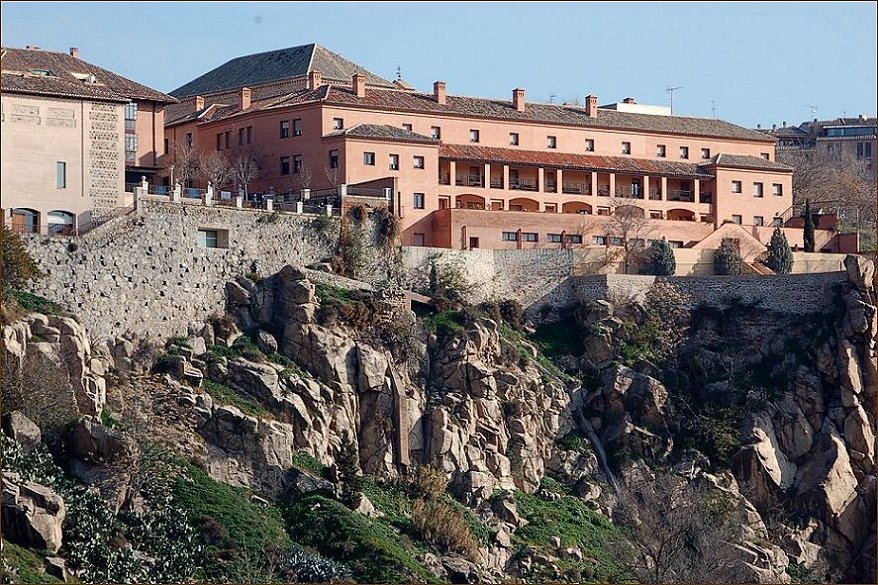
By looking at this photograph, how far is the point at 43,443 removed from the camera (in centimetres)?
5894

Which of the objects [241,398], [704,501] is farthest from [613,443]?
[241,398]

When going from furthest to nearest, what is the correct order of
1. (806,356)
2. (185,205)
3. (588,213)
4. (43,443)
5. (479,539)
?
(588,213) → (806,356) → (185,205) → (479,539) → (43,443)

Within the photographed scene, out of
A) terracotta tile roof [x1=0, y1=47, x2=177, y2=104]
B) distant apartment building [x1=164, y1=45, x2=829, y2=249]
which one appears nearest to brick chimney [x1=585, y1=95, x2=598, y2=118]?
distant apartment building [x1=164, y1=45, x2=829, y2=249]

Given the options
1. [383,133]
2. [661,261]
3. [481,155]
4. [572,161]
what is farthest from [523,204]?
[383,133]

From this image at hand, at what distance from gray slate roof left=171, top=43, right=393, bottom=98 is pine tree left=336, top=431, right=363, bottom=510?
23551 mm

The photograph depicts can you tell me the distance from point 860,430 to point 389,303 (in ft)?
51.8

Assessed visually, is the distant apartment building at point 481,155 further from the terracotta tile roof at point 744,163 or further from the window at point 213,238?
the window at point 213,238

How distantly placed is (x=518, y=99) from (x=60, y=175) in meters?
23.6

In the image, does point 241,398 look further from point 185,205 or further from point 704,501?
point 704,501

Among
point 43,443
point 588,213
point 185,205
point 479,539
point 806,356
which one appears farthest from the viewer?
point 588,213

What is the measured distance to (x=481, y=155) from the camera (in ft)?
264

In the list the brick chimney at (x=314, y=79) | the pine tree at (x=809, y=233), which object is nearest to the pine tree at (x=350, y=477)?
the brick chimney at (x=314, y=79)

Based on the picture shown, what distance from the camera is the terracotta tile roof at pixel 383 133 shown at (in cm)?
7675

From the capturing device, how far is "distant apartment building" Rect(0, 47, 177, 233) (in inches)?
2559
